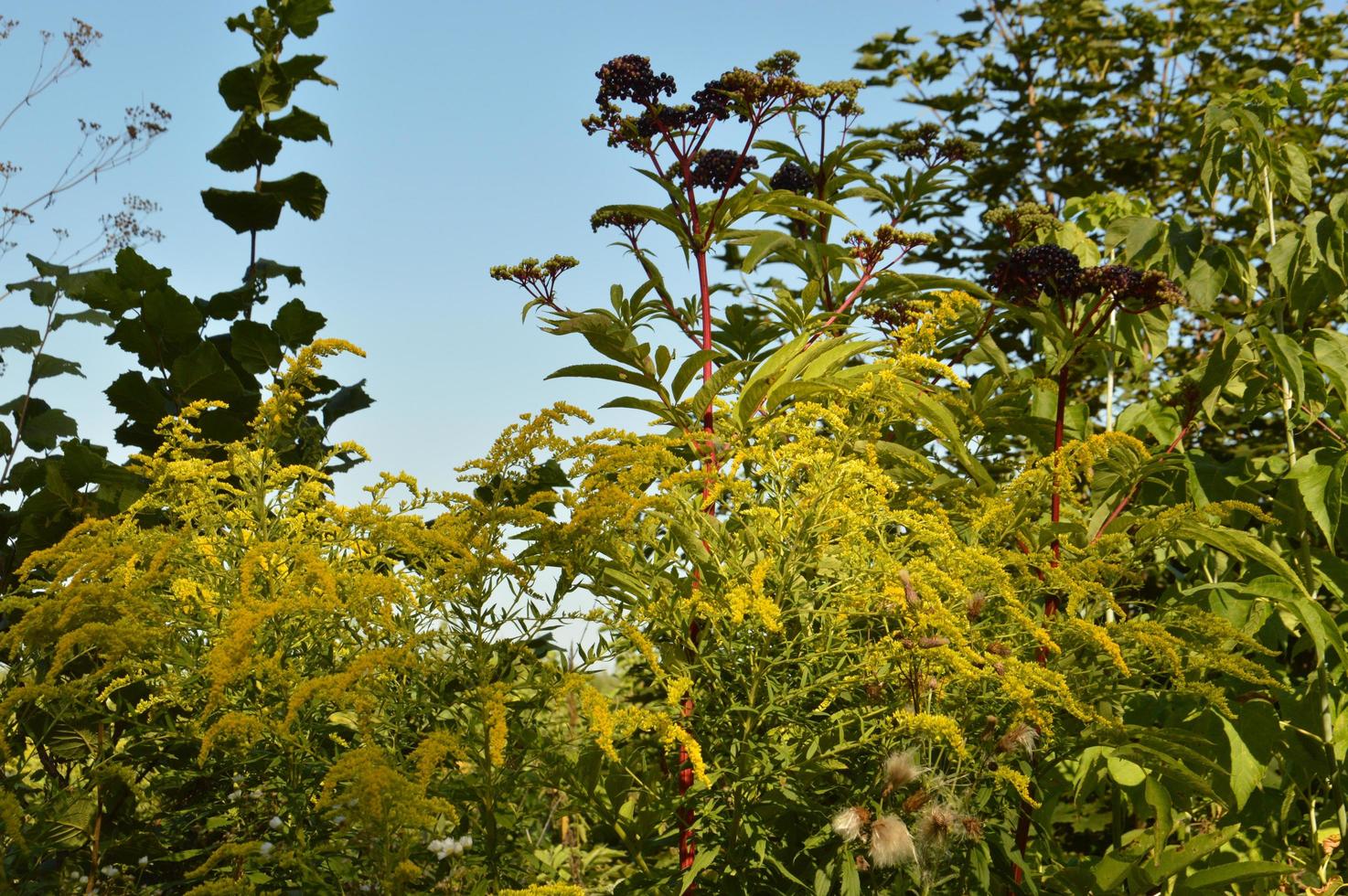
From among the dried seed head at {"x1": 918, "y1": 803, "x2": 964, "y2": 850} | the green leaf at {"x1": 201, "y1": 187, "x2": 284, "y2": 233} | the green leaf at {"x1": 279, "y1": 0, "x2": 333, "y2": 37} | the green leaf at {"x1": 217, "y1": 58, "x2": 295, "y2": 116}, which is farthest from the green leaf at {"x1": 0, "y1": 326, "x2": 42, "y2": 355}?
the dried seed head at {"x1": 918, "y1": 803, "x2": 964, "y2": 850}

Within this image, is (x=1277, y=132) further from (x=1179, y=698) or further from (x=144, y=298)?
(x=144, y=298)

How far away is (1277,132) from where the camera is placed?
157 inches

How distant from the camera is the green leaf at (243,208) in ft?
15.0

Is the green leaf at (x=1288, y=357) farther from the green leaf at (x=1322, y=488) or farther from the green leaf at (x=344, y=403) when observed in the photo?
the green leaf at (x=344, y=403)

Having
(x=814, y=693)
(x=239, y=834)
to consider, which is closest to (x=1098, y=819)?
(x=814, y=693)

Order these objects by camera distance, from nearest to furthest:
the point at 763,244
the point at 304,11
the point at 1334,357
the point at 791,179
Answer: the point at 1334,357 → the point at 763,244 → the point at 791,179 → the point at 304,11

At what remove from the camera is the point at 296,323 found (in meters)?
3.93

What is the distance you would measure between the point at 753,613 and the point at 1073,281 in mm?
1433

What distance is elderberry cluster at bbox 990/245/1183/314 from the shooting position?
2934mm

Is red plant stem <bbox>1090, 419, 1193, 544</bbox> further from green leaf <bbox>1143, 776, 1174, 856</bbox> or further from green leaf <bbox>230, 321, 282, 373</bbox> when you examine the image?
green leaf <bbox>230, 321, 282, 373</bbox>

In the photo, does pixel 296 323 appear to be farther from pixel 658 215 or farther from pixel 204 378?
pixel 658 215

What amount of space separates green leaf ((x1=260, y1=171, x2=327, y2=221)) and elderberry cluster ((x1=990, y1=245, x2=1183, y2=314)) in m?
2.81

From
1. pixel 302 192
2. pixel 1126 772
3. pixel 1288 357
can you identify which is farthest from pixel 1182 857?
pixel 302 192

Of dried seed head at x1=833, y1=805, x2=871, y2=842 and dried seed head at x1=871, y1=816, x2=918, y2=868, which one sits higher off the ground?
dried seed head at x1=833, y1=805, x2=871, y2=842
